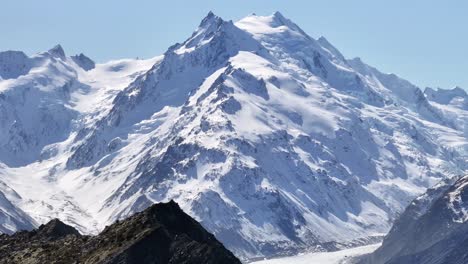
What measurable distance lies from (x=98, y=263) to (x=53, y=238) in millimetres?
23547

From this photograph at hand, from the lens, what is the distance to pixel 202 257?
7238 centimetres

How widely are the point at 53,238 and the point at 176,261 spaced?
25732 mm

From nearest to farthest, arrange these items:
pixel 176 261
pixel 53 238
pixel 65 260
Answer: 1. pixel 176 261
2. pixel 65 260
3. pixel 53 238

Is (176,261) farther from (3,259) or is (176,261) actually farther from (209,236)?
(3,259)

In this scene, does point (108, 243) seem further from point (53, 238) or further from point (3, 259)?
point (53, 238)

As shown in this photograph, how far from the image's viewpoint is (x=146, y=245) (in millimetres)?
71812

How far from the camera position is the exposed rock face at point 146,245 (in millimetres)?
71938

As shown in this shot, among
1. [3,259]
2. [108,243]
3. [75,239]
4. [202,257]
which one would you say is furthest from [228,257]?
[3,259]

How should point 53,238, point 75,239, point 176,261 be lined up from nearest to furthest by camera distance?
point 176,261
point 75,239
point 53,238

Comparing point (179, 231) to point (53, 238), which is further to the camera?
point (53, 238)

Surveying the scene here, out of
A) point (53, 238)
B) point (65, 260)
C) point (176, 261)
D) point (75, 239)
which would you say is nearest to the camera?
point (176, 261)

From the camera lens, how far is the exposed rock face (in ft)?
236

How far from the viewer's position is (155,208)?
75.6 metres

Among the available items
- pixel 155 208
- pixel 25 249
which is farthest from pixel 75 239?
pixel 155 208
